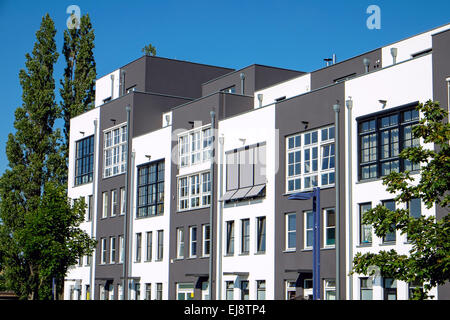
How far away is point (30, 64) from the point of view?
6569cm

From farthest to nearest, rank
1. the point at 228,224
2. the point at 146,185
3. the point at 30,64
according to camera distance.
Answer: the point at 30,64 → the point at 146,185 → the point at 228,224

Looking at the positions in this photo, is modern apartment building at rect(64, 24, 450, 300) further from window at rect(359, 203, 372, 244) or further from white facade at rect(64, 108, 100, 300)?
white facade at rect(64, 108, 100, 300)

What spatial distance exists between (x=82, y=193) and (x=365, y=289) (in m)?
32.8

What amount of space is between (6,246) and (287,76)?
82.8 feet

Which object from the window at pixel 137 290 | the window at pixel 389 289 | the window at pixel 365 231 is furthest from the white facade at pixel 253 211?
the window at pixel 137 290

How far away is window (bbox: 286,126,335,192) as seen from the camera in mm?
37344

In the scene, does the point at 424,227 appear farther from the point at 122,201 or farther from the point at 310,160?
the point at 122,201

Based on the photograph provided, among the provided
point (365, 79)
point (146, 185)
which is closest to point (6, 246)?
point (146, 185)

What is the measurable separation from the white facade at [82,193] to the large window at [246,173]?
17.7 m

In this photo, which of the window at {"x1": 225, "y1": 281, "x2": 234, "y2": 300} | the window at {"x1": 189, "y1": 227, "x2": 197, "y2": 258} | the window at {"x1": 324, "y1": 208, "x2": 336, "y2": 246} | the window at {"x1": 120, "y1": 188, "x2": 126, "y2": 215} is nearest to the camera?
the window at {"x1": 324, "y1": 208, "x2": 336, "y2": 246}

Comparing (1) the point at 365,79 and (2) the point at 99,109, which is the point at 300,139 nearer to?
(1) the point at 365,79

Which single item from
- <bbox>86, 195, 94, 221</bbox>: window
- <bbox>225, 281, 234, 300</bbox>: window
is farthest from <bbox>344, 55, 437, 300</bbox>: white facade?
<bbox>86, 195, 94, 221</bbox>: window

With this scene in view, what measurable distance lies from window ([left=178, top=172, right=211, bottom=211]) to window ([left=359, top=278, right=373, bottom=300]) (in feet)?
46.7

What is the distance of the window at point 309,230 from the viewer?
125ft
